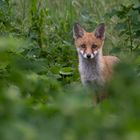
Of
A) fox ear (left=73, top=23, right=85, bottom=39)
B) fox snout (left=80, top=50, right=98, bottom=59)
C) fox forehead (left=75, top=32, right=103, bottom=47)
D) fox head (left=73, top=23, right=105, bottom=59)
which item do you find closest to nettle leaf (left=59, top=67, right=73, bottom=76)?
fox snout (left=80, top=50, right=98, bottom=59)

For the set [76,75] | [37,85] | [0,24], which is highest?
[37,85]

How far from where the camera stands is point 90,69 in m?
8.61

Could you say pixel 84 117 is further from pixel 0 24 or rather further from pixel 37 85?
pixel 0 24

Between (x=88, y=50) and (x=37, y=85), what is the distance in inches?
248

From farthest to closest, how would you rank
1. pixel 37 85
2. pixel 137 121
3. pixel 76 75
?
1. pixel 76 75
2. pixel 37 85
3. pixel 137 121

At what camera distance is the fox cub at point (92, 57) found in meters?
8.38

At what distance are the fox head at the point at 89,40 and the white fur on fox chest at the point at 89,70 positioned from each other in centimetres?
8

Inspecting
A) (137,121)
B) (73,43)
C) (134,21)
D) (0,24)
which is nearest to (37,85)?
(137,121)

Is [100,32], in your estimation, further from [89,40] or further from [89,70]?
[89,70]

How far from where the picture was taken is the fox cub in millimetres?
8375

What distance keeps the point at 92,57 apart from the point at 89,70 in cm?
21

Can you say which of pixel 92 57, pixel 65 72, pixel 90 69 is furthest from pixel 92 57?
pixel 65 72

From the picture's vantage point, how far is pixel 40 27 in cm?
877

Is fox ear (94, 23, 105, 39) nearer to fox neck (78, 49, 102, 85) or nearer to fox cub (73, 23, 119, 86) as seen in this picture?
fox cub (73, 23, 119, 86)
